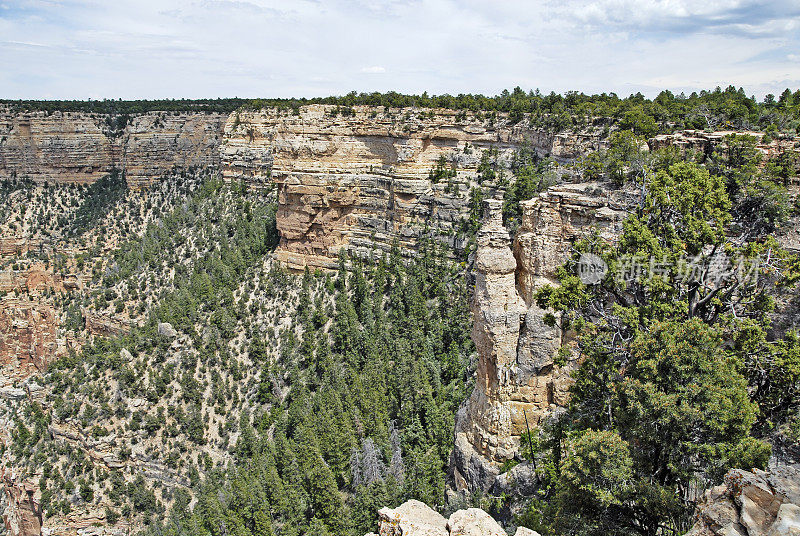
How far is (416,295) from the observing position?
48.3m

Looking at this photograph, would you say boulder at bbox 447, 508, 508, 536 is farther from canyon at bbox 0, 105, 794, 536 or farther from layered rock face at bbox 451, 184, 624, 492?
layered rock face at bbox 451, 184, 624, 492

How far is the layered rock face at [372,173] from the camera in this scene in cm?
5450

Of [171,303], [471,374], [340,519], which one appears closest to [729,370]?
[340,519]

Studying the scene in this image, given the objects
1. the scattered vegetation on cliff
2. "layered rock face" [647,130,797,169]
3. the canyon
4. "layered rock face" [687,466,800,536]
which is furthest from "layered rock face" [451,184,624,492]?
"layered rock face" [687,466,800,536]

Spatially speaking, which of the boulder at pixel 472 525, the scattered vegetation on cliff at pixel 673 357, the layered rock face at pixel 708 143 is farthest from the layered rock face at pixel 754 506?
the layered rock face at pixel 708 143

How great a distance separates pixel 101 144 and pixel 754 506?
319 feet

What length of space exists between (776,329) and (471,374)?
26.5m

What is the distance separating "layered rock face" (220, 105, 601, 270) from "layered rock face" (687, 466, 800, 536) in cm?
4321

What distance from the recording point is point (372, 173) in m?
56.4

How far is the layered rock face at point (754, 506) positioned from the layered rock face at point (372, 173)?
4321 cm

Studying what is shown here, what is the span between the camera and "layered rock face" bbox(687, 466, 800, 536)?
31.6 feet

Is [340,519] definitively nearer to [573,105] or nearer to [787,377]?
[787,377]

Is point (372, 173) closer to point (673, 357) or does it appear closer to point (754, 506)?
point (673, 357)

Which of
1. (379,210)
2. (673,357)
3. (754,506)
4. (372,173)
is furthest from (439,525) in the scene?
(372,173)
